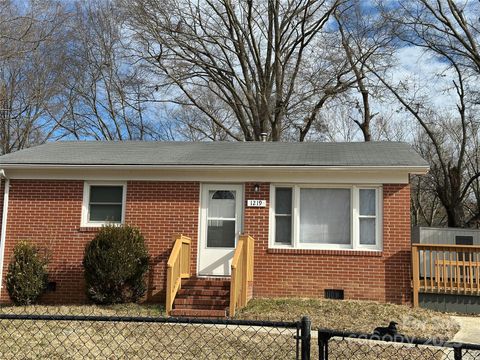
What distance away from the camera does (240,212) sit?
463 inches

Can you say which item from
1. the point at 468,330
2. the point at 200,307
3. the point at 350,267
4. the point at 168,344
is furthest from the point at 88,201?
the point at 468,330

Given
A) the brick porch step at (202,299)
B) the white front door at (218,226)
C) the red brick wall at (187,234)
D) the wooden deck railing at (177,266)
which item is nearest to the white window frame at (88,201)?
the red brick wall at (187,234)

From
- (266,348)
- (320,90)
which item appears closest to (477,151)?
(320,90)

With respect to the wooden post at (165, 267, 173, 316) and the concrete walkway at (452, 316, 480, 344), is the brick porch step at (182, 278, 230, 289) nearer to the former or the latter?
the wooden post at (165, 267, 173, 316)

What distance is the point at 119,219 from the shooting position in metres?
12.0

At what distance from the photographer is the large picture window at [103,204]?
39.3 ft

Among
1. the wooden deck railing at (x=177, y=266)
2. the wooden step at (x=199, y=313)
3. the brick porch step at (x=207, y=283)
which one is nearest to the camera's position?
the wooden step at (x=199, y=313)

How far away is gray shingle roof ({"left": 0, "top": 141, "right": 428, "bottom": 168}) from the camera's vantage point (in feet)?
37.7

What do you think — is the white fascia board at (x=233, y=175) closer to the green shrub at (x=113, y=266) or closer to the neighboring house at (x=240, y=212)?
the neighboring house at (x=240, y=212)

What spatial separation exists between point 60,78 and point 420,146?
24.3 metres

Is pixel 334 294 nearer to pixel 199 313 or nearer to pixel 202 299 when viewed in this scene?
pixel 202 299

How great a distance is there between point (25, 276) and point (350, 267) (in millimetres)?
6658

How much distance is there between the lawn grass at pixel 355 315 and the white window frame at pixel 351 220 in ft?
3.92

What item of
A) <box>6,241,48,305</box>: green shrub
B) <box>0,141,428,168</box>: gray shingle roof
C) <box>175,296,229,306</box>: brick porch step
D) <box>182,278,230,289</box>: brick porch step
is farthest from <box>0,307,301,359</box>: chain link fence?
<box>0,141,428,168</box>: gray shingle roof
